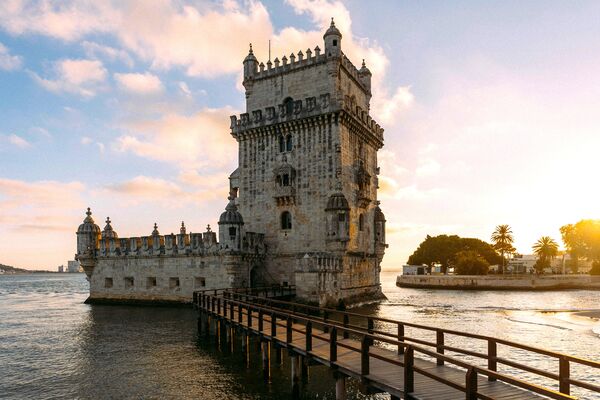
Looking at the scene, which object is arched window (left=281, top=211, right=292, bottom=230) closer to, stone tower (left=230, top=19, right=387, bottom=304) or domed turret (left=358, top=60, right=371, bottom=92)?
stone tower (left=230, top=19, right=387, bottom=304)

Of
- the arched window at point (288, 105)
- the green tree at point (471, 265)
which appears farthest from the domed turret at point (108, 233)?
the green tree at point (471, 265)

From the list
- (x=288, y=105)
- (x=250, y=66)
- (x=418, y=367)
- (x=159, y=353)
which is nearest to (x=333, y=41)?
(x=288, y=105)

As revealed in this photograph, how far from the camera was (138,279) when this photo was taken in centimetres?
4338

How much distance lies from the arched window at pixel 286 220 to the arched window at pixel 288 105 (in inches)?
343

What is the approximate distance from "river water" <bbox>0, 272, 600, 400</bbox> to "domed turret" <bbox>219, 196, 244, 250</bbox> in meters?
6.06

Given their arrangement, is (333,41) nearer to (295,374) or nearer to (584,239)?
(295,374)

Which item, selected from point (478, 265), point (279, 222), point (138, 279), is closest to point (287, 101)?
point (279, 222)

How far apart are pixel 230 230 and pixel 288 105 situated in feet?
41.0

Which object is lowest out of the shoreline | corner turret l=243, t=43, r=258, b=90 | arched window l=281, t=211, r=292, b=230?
the shoreline

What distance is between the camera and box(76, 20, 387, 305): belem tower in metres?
36.9

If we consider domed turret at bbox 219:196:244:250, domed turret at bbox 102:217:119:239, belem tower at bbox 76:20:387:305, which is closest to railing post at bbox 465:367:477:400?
belem tower at bbox 76:20:387:305

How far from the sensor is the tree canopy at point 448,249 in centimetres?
9711

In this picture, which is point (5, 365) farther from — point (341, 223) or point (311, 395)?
point (341, 223)

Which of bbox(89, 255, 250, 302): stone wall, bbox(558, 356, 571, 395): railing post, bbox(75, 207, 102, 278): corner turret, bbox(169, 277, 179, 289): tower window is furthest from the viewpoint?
bbox(75, 207, 102, 278): corner turret
